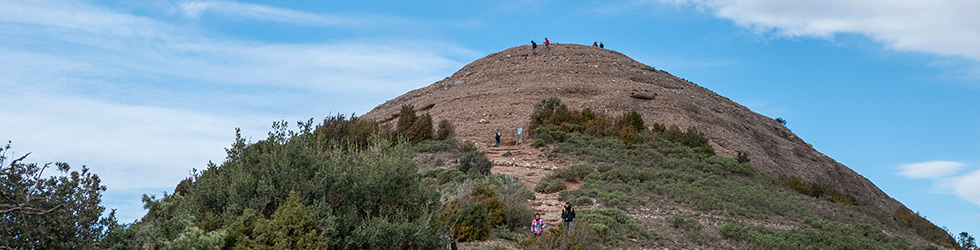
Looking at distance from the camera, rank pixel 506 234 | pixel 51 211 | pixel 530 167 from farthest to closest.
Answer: pixel 530 167 < pixel 506 234 < pixel 51 211

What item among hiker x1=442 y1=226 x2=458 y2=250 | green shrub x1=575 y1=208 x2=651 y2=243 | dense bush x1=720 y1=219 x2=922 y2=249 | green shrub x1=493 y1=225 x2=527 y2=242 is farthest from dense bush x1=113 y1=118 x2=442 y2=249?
dense bush x1=720 y1=219 x2=922 y2=249

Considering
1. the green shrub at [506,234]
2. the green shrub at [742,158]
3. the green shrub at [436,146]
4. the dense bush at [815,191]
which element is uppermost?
the green shrub at [436,146]

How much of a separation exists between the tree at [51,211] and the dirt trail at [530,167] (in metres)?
11.5

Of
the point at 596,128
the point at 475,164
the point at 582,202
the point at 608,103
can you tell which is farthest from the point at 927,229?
the point at 475,164

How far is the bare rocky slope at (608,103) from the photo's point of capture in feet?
111

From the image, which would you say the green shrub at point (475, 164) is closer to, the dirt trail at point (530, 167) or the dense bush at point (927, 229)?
the dirt trail at point (530, 167)

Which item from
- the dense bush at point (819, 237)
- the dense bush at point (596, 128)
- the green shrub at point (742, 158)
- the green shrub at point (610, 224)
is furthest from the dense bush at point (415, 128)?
the dense bush at point (819, 237)

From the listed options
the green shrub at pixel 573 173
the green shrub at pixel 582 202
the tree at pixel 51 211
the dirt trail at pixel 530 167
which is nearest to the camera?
the tree at pixel 51 211

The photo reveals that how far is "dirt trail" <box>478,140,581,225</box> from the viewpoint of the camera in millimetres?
20453

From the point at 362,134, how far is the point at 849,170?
25.6 meters

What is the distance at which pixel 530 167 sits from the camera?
84.1 ft

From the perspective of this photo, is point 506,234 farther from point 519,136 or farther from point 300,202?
point 519,136

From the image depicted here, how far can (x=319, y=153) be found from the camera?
481 inches

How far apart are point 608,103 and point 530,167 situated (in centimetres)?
1093
